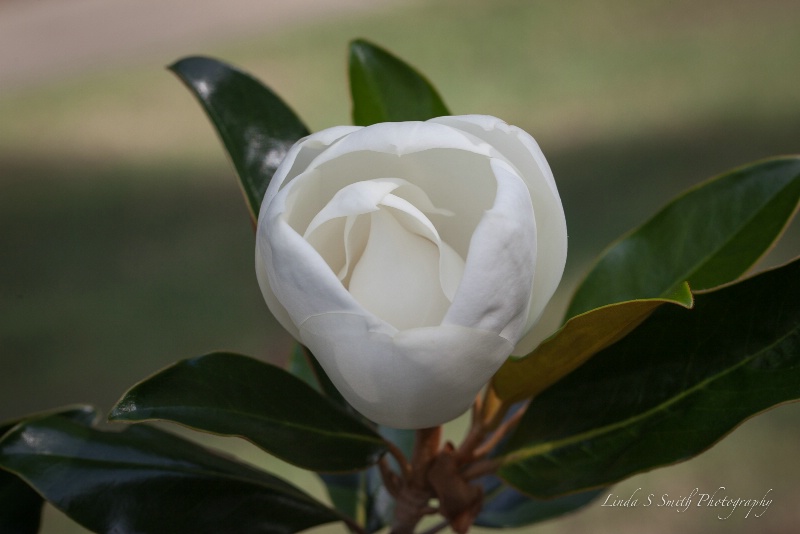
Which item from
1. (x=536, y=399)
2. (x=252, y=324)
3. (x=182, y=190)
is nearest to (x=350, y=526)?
(x=536, y=399)

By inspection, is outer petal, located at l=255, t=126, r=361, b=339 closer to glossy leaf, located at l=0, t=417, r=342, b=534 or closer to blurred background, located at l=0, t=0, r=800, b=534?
glossy leaf, located at l=0, t=417, r=342, b=534

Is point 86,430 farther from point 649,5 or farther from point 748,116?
point 649,5

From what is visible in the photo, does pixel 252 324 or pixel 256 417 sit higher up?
pixel 256 417

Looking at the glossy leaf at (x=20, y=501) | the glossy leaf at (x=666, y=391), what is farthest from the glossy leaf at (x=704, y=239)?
the glossy leaf at (x=20, y=501)

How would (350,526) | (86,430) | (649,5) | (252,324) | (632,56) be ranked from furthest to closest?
(649,5) → (632,56) → (252,324) → (350,526) → (86,430)

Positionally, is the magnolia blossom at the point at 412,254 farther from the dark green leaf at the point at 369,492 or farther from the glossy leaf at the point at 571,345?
the dark green leaf at the point at 369,492

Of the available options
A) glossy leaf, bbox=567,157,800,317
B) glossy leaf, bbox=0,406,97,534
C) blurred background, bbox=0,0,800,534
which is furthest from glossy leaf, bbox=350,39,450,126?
blurred background, bbox=0,0,800,534
